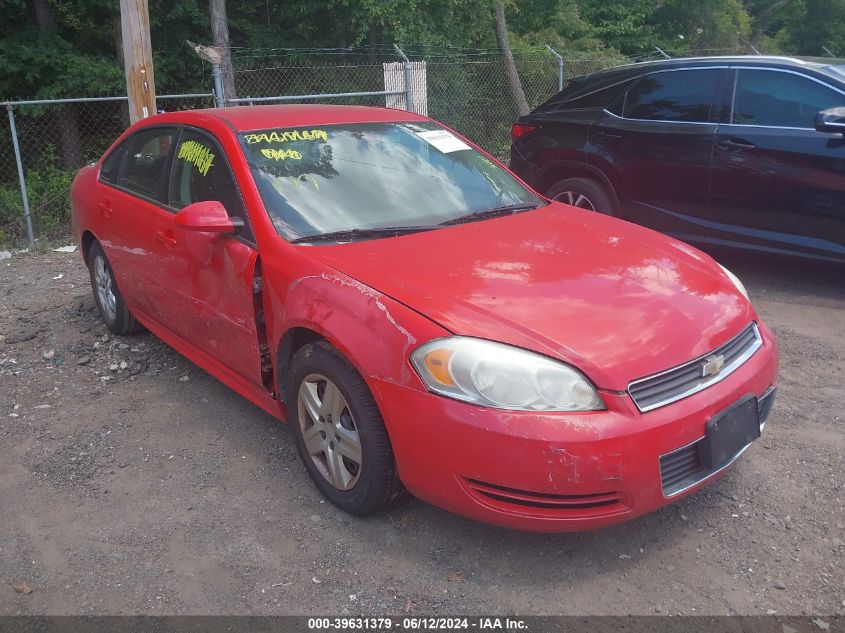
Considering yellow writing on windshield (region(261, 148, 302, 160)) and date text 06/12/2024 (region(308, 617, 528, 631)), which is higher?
yellow writing on windshield (region(261, 148, 302, 160))

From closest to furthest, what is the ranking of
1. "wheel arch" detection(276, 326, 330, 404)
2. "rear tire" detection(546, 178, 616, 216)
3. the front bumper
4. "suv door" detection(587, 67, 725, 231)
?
1. the front bumper
2. "wheel arch" detection(276, 326, 330, 404)
3. "suv door" detection(587, 67, 725, 231)
4. "rear tire" detection(546, 178, 616, 216)

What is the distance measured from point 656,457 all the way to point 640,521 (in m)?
0.61

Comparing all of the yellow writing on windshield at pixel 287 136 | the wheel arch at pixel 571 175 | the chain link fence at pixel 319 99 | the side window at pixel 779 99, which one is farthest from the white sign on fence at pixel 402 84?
the yellow writing on windshield at pixel 287 136

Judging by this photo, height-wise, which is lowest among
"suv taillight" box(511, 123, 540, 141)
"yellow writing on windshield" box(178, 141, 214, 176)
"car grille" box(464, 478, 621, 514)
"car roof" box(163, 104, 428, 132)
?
"car grille" box(464, 478, 621, 514)

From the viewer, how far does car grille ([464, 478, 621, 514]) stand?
103 inches

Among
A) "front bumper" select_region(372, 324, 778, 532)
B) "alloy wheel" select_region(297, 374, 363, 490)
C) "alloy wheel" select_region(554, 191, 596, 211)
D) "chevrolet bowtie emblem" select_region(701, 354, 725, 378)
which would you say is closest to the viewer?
"front bumper" select_region(372, 324, 778, 532)

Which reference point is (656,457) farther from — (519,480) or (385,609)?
Result: (385,609)

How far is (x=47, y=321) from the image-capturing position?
5867 millimetres

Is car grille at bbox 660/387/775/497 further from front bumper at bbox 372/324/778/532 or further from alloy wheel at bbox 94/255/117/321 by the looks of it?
alloy wheel at bbox 94/255/117/321

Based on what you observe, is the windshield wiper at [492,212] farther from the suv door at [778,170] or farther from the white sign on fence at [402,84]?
the white sign on fence at [402,84]

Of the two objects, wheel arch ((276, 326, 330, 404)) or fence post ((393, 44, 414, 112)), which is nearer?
wheel arch ((276, 326, 330, 404))

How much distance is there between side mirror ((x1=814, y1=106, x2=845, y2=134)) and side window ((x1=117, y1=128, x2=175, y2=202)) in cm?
417

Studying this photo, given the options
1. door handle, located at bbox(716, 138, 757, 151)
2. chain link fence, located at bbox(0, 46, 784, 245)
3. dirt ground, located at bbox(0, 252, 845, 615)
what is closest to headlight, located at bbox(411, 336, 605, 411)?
dirt ground, located at bbox(0, 252, 845, 615)

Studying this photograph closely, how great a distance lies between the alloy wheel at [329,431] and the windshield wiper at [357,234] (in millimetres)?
624
